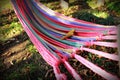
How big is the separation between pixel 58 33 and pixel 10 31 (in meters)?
2.24

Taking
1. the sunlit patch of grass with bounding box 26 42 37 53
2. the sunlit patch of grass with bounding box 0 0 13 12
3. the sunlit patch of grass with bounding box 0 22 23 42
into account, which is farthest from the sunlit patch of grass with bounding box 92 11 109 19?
the sunlit patch of grass with bounding box 0 0 13 12

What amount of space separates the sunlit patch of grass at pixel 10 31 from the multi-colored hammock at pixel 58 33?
147 cm

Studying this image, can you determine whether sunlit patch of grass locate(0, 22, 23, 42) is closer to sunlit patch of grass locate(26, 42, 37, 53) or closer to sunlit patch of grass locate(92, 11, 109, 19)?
sunlit patch of grass locate(26, 42, 37, 53)

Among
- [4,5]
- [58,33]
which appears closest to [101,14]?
[58,33]

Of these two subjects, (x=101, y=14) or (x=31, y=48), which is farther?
(x=101, y=14)

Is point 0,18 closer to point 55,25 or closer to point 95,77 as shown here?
point 55,25

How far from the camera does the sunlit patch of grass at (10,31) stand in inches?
227

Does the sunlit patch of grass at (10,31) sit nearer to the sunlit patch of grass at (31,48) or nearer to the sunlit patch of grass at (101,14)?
the sunlit patch of grass at (31,48)

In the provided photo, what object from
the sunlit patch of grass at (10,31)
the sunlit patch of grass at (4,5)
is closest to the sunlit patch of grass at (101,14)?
the sunlit patch of grass at (10,31)

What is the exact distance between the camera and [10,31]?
6070 mm

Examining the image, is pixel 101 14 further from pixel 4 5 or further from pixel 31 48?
pixel 4 5

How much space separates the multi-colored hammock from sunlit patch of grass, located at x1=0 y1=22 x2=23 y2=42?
4.83 ft

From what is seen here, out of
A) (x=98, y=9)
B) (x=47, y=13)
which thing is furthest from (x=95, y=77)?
(x=98, y=9)

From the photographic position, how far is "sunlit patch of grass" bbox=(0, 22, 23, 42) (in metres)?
5.78
